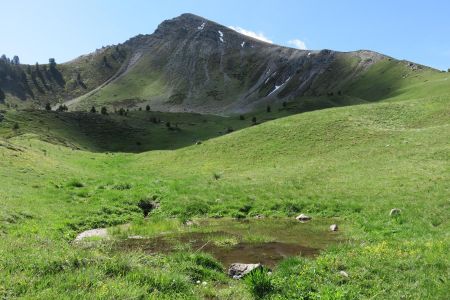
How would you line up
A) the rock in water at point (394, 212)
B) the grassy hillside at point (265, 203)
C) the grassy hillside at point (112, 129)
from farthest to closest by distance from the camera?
the grassy hillside at point (112, 129)
the rock in water at point (394, 212)
the grassy hillside at point (265, 203)

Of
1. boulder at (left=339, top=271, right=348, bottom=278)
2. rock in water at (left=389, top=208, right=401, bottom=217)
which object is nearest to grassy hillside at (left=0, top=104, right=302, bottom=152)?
rock in water at (left=389, top=208, right=401, bottom=217)

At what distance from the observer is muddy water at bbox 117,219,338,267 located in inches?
728

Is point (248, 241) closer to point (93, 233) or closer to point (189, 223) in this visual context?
point (189, 223)

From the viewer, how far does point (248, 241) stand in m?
20.8

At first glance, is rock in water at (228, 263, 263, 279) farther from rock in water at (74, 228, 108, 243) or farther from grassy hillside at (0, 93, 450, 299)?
rock in water at (74, 228, 108, 243)

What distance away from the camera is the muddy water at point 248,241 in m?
18.5

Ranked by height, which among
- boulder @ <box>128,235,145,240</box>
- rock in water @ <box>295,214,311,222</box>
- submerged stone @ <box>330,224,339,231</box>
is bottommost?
rock in water @ <box>295,214,311,222</box>

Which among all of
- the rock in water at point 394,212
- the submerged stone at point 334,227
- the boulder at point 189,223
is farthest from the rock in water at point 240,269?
the rock in water at point 394,212

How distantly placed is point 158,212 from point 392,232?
15537 mm

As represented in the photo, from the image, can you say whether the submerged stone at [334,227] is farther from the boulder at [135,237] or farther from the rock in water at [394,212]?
the boulder at [135,237]

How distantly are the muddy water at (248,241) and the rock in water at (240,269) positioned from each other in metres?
1.20

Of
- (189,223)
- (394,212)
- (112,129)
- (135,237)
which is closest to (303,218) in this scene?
(394,212)

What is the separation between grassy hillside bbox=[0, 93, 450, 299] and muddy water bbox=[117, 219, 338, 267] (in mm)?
1245

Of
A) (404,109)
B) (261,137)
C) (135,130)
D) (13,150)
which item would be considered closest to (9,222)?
(13,150)
